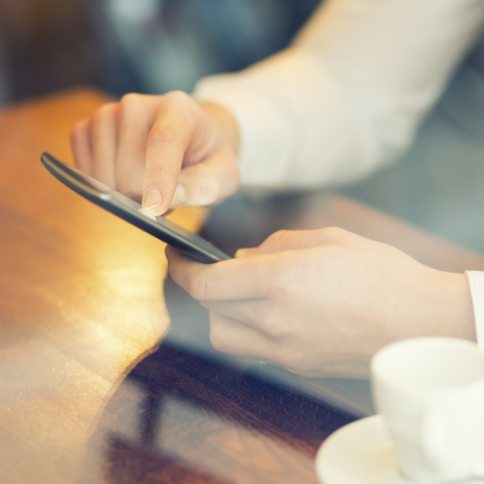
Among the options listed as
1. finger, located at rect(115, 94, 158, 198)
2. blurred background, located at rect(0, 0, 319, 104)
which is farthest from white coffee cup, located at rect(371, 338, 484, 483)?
blurred background, located at rect(0, 0, 319, 104)

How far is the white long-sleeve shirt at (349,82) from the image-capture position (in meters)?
1.05

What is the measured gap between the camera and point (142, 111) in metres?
0.77

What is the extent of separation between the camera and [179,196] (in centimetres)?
73

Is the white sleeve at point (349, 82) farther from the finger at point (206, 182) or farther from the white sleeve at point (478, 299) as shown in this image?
the white sleeve at point (478, 299)

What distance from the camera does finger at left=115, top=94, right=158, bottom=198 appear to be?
2.51 feet

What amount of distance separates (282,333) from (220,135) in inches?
11.8

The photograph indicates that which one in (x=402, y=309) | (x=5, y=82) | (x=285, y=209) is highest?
(x=402, y=309)

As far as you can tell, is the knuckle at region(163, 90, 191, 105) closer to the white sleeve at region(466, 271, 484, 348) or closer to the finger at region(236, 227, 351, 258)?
the finger at region(236, 227, 351, 258)

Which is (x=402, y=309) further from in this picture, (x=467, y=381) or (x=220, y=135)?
(x=220, y=135)

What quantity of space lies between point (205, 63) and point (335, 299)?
1.51m

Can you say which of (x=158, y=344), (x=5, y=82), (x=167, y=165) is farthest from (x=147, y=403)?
(x=5, y=82)

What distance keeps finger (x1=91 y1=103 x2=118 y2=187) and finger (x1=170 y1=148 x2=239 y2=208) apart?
68 mm

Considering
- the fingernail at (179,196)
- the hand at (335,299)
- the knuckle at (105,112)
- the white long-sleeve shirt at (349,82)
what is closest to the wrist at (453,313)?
the hand at (335,299)

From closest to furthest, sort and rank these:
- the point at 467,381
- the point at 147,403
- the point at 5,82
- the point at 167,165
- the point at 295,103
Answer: the point at 467,381
the point at 147,403
the point at 167,165
the point at 295,103
the point at 5,82
